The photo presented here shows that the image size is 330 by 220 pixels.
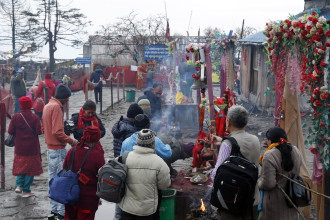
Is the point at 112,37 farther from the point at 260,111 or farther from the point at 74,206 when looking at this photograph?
the point at 74,206

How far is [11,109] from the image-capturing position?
51.9 feet

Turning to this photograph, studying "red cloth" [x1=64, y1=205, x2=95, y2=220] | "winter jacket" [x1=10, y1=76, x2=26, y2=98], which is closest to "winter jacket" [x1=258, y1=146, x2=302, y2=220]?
Result: "red cloth" [x1=64, y1=205, x2=95, y2=220]

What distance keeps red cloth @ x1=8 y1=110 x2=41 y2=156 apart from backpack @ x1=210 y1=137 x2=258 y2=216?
4.52 metres

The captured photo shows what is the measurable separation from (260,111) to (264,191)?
1263 cm

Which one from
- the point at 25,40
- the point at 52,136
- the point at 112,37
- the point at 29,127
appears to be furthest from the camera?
the point at 25,40

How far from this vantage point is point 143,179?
424 centimetres

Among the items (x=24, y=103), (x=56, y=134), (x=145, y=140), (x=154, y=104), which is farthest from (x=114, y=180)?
(x=154, y=104)

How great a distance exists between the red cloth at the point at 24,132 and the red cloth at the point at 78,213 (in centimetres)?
258

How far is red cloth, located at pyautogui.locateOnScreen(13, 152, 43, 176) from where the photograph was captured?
24.0 feet

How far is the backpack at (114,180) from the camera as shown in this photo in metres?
4.20

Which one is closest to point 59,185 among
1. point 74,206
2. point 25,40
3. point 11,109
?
point 74,206

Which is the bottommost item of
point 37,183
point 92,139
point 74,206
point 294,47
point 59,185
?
point 37,183

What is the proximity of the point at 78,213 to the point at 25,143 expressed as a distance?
2.80 m

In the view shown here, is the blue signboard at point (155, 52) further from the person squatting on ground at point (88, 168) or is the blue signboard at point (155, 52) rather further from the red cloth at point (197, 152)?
the person squatting on ground at point (88, 168)
